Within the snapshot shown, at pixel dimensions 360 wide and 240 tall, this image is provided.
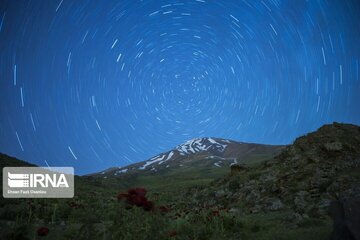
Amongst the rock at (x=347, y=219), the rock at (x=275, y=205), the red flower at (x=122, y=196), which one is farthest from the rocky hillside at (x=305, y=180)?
the red flower at (x=122, y=196)

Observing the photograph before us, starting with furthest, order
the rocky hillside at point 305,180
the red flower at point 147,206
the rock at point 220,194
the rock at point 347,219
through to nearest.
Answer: the rock at point 220,194 → the rocky hillside at point 305,180 → the rock at point 347,219 → the red flower at point 147,206

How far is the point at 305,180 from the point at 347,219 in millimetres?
12731

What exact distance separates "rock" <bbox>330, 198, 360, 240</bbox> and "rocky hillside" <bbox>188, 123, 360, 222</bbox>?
447cm

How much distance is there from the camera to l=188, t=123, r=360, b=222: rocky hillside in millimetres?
14716

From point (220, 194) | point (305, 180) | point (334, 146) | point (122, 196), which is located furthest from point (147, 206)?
point (334, 146)

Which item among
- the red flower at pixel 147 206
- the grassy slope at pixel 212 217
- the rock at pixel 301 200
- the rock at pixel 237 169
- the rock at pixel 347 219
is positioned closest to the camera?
the red flower at pixel 147 206

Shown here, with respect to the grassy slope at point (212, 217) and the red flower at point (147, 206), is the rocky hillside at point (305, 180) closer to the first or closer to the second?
the grassy slope at point (212, 217)

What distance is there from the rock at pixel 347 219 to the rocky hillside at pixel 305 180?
14.7 feet

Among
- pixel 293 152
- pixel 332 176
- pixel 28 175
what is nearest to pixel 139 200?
pixel 28 175

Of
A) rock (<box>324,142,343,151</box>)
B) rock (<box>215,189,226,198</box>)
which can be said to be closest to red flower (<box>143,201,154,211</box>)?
rock (<box>215,189,226,198</box>)

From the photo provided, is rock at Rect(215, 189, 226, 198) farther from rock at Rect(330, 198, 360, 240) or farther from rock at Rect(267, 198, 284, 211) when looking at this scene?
rock at Rect(330, 198, 360, 240)

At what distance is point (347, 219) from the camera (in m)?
6.27

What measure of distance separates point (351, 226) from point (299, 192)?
429 inches

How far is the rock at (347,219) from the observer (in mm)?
6035
